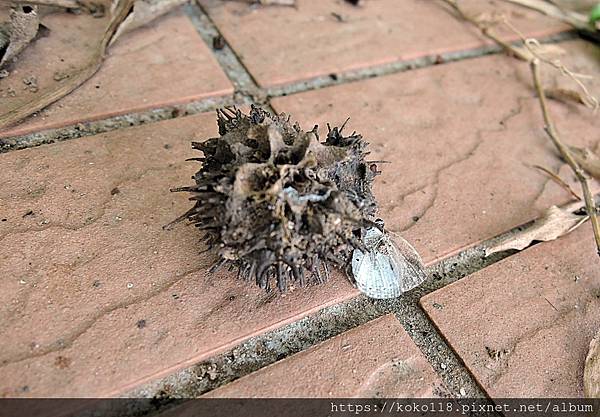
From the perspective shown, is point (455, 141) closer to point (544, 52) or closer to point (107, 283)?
point (544, 52)

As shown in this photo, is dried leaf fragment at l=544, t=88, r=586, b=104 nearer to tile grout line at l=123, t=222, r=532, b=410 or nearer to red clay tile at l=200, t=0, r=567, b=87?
red clay tile at l=200, t=0, r=567, b=87

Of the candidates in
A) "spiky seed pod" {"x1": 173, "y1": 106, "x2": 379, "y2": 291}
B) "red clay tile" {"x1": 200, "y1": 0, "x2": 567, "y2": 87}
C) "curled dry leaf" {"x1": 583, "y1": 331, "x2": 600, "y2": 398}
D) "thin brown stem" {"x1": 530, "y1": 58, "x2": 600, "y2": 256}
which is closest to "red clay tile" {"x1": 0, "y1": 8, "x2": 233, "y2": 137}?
"red clay tile" {"x1": 200, "y1": 0, "x2": 567, "y2": 87}

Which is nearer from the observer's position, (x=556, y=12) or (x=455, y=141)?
(x=455, y=141)

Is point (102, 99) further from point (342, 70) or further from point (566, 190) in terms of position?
point (566, 190)

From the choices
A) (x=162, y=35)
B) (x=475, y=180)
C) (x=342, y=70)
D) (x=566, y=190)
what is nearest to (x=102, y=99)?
(x=162, y=35)

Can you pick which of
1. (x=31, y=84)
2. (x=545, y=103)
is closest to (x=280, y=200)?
(x=31, y=84)

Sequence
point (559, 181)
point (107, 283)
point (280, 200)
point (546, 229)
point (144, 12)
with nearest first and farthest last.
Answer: point (280, 200) < point (107, 283) < point (546, 229) < point (559, 181) < point (144, 12)

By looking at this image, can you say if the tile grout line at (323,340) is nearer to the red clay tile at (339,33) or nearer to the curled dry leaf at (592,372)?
the curled dry leaf at (592,372)
